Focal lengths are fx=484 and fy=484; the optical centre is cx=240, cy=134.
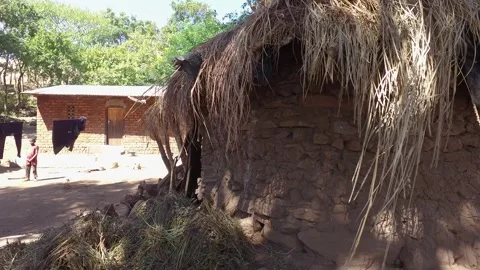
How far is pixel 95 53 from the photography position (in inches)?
1048

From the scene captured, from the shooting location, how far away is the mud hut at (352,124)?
3.21 meters

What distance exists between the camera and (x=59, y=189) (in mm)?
11227

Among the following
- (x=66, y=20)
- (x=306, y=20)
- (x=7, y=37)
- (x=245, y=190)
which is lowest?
(x=245, y=190)

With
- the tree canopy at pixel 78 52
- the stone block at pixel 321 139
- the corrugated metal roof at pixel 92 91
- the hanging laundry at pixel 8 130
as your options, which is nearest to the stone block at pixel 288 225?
the stone block at pixel 321 139

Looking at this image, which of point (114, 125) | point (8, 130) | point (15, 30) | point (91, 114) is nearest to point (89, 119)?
point (91, 114)

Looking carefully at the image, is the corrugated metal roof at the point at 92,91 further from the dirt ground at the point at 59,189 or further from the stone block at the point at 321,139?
the stone block at the point at 321,139

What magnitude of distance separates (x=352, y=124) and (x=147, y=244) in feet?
6.68

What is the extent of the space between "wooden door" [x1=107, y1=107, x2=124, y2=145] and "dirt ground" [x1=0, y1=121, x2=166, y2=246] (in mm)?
1400

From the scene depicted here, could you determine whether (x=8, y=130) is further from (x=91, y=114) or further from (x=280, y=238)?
(x=280, y=238)

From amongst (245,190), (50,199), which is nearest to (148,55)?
(50,199)

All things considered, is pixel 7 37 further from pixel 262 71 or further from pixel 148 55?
pixel 262 71

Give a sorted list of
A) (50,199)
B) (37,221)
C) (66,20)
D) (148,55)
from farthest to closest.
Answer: (66,20)
(148,55)
(50,199)
(37,221)

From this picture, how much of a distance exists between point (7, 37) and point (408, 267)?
21.2 m

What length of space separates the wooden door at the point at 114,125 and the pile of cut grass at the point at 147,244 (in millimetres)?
13080
